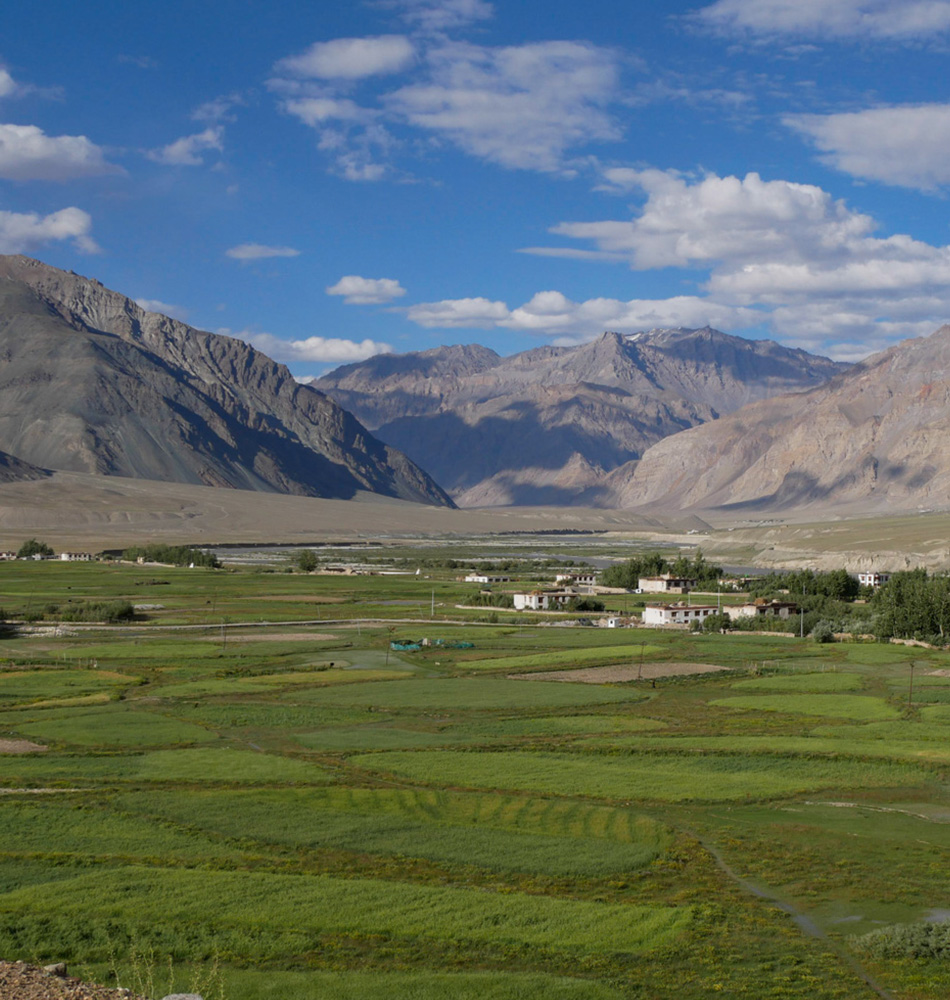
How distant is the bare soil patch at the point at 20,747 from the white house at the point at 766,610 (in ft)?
222

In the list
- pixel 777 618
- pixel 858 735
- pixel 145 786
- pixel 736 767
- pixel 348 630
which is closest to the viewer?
pixel 145 786

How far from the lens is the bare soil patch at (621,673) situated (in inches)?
2569

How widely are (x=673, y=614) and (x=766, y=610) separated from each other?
877cm

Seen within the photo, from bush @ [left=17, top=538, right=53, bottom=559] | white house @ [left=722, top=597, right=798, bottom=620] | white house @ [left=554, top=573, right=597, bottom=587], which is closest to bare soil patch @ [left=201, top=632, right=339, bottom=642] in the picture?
white house @ [left=722, top=597, right=798, bottom=620]

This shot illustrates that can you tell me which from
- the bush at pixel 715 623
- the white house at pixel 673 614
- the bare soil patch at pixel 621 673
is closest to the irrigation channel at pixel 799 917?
the bare soil patch at pixel 621 673

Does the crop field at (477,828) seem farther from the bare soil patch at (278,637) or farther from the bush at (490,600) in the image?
the bush at (490,600)

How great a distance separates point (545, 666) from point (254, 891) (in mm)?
44095

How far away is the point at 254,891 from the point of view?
26844 mm

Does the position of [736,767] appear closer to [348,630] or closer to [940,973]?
[940,973]

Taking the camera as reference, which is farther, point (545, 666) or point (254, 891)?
point (545, 666)

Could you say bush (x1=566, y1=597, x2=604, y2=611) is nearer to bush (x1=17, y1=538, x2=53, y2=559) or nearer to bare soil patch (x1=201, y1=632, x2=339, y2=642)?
bare soil patch (x1=201, y1=632, x2=339, y2=642)

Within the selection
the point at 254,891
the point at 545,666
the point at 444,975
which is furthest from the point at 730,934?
the point at 545,666

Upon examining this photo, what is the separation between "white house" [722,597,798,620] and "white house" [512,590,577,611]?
1673 cm

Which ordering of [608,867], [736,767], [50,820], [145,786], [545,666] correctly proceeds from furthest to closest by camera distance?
[545,666]
[736,767]
[145,786]
[50,820]
[608,867]
